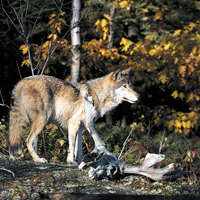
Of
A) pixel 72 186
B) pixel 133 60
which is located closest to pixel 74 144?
pixel 72 186

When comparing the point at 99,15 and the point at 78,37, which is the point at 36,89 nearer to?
the point at 78,37

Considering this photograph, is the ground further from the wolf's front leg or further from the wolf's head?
the wolf's head

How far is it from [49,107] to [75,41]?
2580mm

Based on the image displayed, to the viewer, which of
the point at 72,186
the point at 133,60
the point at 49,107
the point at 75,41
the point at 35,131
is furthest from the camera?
the point at 133,60

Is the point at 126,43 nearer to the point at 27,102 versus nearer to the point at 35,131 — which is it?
the point at 27,102

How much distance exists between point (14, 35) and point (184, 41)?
548 centimetres

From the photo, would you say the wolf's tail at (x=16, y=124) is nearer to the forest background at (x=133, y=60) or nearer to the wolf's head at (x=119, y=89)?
the wolf's head at (x=119, y=89)

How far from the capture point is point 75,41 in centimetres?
775

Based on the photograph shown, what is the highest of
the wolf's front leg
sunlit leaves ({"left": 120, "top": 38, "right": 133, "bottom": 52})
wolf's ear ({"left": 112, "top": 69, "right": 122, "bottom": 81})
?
sunlit leaves ({"left": 120, "top": 38, "right": 133, "bottom": 52})

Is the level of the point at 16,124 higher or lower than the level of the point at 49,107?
lower

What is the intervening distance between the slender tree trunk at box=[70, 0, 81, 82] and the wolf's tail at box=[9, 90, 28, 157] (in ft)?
7.80

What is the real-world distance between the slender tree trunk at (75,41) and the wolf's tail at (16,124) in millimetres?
2379

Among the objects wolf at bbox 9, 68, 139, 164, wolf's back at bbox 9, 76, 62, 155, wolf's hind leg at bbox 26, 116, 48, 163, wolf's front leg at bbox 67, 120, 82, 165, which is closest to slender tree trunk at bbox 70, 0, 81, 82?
wolf at bbox 9, 68, 139, 164

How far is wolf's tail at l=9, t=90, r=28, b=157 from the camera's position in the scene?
5758 mm
